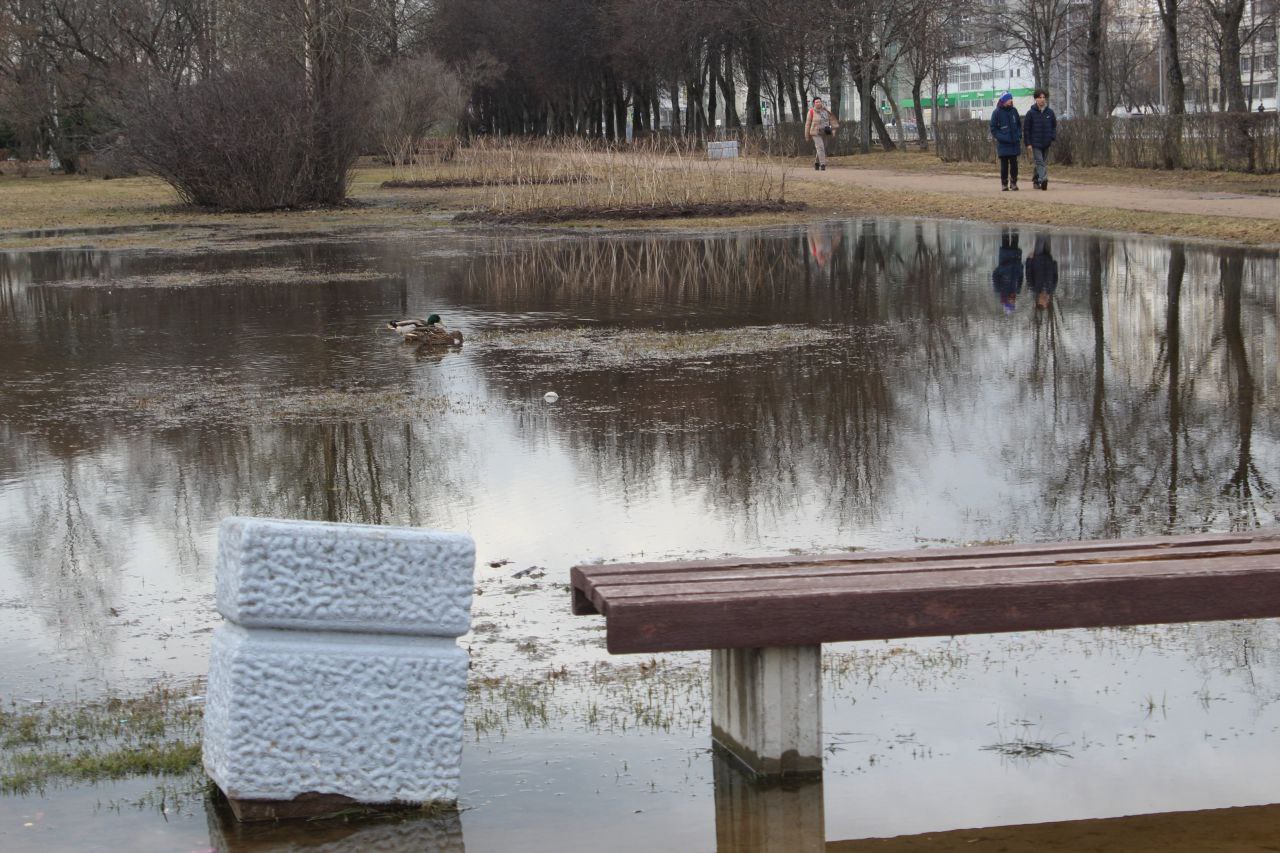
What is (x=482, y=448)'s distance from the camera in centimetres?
923

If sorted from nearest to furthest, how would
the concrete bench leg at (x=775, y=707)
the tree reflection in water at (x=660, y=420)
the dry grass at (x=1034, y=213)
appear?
the concrete bench leg at (x=775, y=707), the tree reflection in water at (x=660, y=420), the dry grass at (x=1034, y=213)

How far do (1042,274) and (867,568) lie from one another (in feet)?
43.8

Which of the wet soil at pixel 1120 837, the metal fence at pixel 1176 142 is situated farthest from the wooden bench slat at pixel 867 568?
the metal fence at pixel 1176 142

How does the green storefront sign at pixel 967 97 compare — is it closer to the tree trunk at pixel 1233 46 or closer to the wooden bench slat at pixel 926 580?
the tree trunk at pixel 1233 46

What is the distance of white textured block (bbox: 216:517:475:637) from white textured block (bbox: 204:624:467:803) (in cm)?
6

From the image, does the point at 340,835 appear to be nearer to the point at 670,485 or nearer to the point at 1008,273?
the point at 670,485

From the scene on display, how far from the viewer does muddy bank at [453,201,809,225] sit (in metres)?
28.4

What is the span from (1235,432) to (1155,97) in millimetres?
87787

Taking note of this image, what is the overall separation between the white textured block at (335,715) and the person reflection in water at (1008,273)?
35.9ft

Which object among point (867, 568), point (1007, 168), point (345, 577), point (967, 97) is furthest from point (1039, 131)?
point (967, 97)

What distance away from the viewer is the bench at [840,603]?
13.3ft

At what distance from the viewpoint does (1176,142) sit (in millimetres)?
32031

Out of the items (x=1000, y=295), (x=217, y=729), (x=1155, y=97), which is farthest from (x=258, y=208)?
(x=1155, y=97)

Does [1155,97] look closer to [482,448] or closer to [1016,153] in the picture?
[1016,153]
